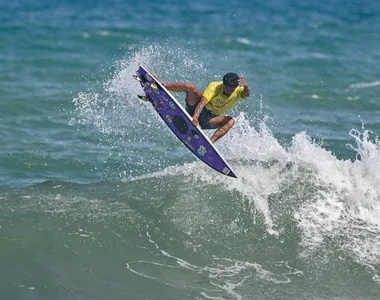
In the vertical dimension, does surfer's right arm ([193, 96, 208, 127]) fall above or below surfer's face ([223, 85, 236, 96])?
below

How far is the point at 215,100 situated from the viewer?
1232 cm

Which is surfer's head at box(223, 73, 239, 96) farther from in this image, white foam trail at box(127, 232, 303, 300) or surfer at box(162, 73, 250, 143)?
white foam trail at box(127, 232, 303, 300)

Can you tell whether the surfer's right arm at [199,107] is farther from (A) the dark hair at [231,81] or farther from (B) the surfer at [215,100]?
(A) the dark hair at [231,81]

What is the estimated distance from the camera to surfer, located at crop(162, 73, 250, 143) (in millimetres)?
12016

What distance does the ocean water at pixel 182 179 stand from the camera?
10.7m

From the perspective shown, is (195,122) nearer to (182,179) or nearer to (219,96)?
(219,96)

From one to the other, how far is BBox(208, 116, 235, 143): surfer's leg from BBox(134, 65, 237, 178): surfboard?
0.30 m

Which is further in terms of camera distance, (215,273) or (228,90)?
(228,90)

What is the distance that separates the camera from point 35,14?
30.1m

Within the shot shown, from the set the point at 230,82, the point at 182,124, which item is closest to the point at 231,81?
the point at 230,82

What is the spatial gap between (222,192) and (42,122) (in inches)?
276

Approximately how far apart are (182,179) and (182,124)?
1564 millimetres

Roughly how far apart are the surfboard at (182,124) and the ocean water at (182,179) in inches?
22.7

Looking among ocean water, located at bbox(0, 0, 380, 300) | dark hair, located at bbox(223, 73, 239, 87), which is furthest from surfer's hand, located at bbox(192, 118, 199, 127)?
ocean water, located at bbox(0, 0, 380, 300)
